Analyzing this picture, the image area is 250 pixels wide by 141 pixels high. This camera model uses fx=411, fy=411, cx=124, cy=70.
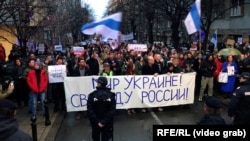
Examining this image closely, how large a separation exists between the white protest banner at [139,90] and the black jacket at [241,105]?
5.37 metres

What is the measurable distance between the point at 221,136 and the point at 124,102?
7.88 m

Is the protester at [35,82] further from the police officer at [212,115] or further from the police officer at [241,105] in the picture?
the police officer at [212,115]

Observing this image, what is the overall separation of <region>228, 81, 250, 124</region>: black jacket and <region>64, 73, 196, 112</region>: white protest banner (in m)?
5.37

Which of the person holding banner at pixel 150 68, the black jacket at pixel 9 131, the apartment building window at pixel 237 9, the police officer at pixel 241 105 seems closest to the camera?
the black jacket at pixel 9 131

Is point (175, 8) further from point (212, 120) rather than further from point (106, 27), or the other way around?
point (212, 120)

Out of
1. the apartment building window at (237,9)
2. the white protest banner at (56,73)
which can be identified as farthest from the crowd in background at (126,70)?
the apartment building window at (237,9)

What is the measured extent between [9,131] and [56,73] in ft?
29.4

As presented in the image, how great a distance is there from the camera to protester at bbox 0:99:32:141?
3.58 meters

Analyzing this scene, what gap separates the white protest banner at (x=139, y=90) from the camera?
1176cm

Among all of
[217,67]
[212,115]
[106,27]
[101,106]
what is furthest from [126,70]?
[212,115]

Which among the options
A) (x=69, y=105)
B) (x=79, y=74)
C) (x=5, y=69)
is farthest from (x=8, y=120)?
(x=5, y=69)

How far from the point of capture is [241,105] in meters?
6.94

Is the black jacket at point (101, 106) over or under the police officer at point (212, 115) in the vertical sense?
under

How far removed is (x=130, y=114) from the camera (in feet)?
40.4
